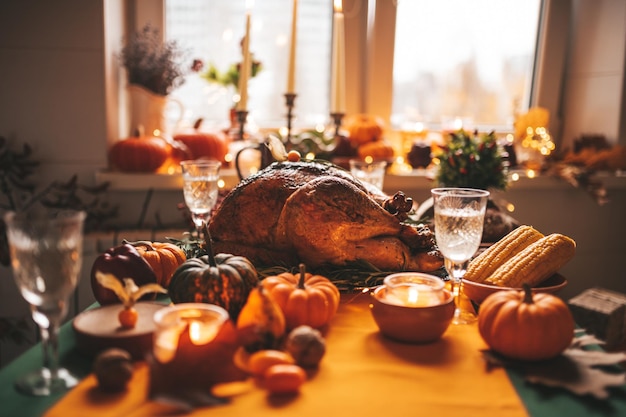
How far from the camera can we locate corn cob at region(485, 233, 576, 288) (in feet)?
3.76

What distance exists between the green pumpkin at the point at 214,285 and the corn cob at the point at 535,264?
49cm

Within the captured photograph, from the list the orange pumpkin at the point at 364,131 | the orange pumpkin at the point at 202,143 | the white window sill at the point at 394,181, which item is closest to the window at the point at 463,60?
the orange pumpkin at the point at 364,131

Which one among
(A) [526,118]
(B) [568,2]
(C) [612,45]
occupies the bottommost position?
(A) [526,118]

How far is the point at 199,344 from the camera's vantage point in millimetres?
810

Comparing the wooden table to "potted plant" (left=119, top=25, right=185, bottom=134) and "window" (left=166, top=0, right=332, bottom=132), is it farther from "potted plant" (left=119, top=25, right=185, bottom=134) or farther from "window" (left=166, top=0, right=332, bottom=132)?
"window" (left=166, top=0, right=332, bottom=132)

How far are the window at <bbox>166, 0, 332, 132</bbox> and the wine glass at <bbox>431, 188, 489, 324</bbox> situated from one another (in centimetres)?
178

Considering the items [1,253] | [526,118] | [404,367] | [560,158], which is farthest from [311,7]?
[404,367]

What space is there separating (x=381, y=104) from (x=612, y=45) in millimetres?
1119

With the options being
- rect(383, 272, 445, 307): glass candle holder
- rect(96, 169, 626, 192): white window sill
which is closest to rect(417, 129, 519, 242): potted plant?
rect(96, 169, 626, 192): white window sill

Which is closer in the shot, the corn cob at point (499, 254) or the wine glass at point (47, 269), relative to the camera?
the wine glass at point (47, 269)

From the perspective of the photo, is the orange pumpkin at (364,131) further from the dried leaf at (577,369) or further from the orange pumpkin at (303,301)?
the dried leaf at (577,369)

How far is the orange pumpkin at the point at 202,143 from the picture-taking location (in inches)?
99.1

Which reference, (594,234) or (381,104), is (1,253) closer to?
(381,104)

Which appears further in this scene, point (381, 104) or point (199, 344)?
point (381, 104)
